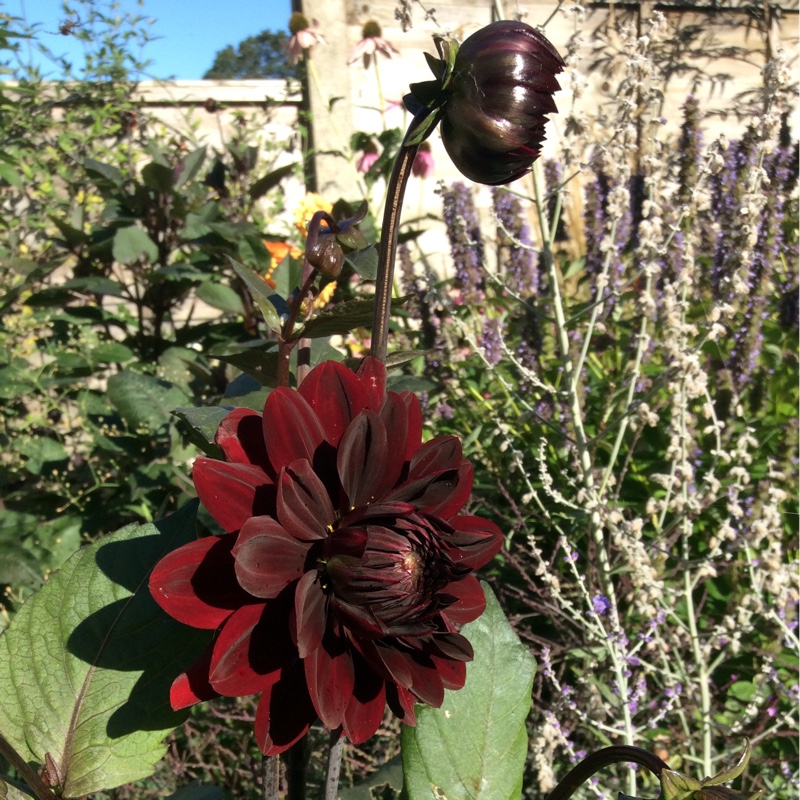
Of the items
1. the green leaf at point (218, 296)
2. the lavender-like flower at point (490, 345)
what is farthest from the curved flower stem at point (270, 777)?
the lavender-like flower at point (490, 345)

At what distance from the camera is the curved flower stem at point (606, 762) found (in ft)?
1.25

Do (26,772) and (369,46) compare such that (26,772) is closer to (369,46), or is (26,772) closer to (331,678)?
(331,678)

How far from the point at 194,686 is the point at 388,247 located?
0.24 metres

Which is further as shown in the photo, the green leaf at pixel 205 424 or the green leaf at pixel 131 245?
the green leaf at pixel 131 245

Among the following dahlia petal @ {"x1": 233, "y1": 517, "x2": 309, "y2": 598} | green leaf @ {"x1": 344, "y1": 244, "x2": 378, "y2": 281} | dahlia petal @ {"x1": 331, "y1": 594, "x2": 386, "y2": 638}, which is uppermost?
green leaf @ {"x1": 344, "y1": 244, "x2": 378, "y2": 281}

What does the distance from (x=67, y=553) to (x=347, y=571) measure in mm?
1230

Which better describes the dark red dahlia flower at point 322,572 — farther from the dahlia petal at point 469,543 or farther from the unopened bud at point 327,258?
the unopened bud at point 327,258

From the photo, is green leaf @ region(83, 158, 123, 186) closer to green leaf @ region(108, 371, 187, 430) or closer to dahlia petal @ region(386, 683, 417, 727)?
green leaf @ region(108, 371, 187, 430)

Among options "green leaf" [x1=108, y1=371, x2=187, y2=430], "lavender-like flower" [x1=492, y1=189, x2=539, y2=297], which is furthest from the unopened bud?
"lavender-like flower" [x1=492, y1=189, x2=539, y2=297]

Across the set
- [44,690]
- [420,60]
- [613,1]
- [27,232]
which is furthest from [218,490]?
[613,1]

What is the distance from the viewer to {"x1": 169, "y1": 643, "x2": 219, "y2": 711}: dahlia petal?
364 mm

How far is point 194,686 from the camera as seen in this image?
37 cm

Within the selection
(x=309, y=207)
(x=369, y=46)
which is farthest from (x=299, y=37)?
(x=309, y=207)

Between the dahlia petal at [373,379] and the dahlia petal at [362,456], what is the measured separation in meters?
0.03
